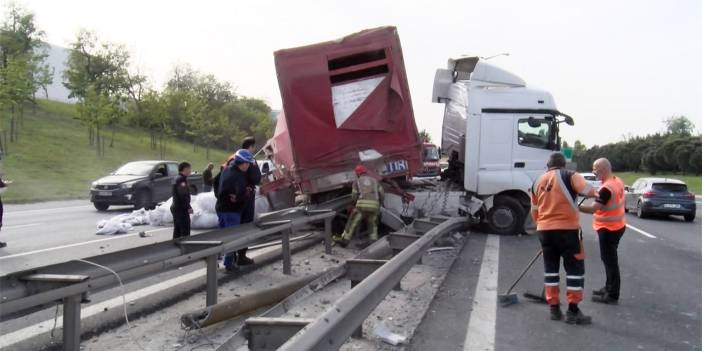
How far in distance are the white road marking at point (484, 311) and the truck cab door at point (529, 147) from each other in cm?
314

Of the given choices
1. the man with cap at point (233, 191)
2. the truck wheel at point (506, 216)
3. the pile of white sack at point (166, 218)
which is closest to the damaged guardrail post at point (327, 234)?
the man with cap at point (233, 191)

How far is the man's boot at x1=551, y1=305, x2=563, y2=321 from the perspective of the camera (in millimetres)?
5363

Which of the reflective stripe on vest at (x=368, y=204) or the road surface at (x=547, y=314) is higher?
the reflective stripe on vest at (x=368, y=204)

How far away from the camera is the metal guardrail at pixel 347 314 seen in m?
2.70

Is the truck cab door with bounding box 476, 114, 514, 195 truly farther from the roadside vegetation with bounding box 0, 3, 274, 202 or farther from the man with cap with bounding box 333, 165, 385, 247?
the roadside vegetation with bounding box 0, 3, 274, 202

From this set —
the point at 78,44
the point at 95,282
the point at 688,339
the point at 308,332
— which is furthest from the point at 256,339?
the point at 78,44

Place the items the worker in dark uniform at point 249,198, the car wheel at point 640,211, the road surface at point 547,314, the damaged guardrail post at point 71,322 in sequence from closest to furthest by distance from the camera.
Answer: the damaged guardrail post at point 71,322, the road surface at point 547,314, the worker in dark uniform at point 249,198, the car wheel at point 640,211

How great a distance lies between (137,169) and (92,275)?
47.4ft

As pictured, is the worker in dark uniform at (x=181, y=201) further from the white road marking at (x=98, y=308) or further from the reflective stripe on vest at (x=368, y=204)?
the reflective stripe on vest at (x=368, y=204)

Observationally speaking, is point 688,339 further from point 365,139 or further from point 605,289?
point 365,139

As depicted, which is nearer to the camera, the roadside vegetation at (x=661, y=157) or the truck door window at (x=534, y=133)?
the truck door window at (x=534, y=133)

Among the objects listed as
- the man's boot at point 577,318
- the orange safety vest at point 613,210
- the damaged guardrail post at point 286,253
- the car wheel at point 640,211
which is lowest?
the car wheel at point 640,211

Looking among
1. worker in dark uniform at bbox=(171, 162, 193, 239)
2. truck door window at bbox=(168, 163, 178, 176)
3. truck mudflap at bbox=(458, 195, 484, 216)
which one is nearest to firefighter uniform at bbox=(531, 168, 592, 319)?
worker in dark uniform at bbox=(171, 162, 193, 239)

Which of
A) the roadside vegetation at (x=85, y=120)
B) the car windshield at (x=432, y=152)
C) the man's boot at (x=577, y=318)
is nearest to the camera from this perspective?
the man's boot at (x=577, y=318)
